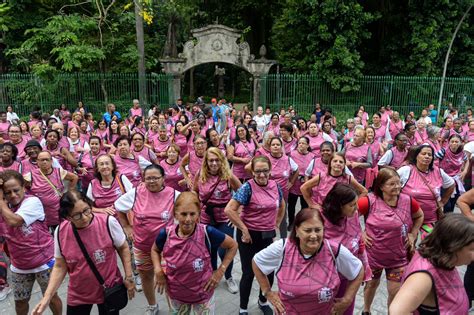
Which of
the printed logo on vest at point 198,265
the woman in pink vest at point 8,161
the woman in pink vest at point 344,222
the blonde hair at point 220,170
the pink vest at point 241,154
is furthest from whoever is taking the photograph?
the pink vest at point 241,154

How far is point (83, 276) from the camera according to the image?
3.22 metres

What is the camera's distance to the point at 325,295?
2.79 meters

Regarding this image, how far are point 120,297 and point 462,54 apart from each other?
77.2 feet

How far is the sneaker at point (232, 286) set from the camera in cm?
506

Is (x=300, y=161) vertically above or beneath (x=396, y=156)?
beneath

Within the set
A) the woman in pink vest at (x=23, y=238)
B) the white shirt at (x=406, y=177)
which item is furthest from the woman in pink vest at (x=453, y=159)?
the woman in pink vest at (x=23, y=238)

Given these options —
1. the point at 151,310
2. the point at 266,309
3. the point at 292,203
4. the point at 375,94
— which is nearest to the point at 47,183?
the point at 151,310

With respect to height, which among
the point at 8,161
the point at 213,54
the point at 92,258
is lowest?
the point at 92,258

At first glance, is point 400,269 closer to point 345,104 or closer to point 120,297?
point 120,297

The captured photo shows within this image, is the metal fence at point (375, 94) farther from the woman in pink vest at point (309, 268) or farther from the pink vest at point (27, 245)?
the woman in pink vest at point (309, 268)

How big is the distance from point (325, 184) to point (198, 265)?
7.81 feet

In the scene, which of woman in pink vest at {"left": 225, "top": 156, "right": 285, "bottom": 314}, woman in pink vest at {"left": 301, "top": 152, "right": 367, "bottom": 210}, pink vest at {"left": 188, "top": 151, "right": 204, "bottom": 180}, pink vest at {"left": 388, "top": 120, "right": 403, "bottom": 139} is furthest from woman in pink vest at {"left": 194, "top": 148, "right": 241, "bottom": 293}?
pink vest at {"left": 388, "top": 120, "right": 403, "bottom": 139}

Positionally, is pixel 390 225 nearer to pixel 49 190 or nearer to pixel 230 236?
pixel 230 236

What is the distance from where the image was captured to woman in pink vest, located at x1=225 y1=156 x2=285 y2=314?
4141mm
